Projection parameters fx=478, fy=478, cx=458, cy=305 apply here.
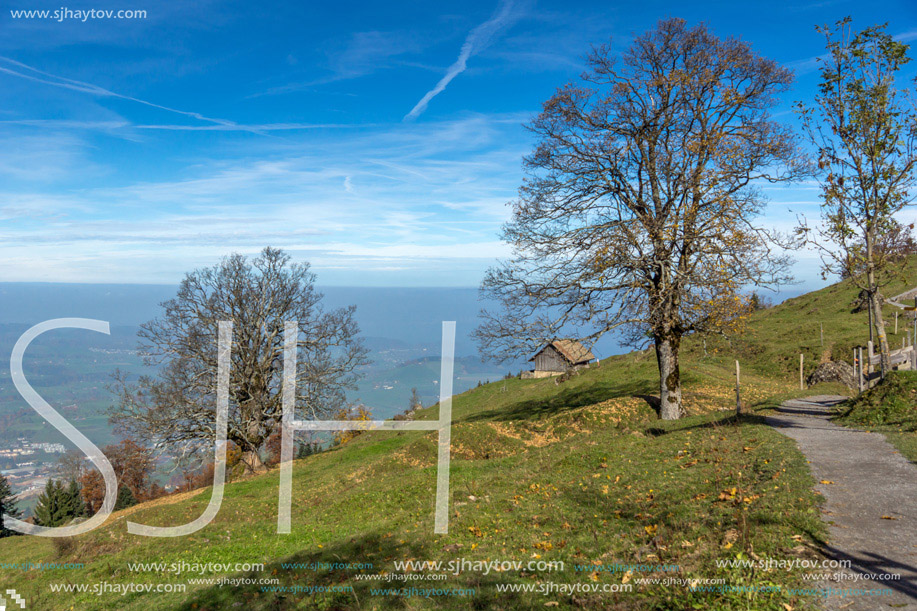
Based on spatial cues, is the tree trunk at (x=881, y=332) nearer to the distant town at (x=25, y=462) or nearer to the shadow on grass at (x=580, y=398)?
the shadow on grass at (x=580, y=398)

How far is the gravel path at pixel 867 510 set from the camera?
17.0ft

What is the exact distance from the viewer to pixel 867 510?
7.14 m

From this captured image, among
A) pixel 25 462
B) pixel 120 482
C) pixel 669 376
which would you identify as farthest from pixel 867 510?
pixel 25 462

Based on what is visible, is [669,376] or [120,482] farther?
[120,482]

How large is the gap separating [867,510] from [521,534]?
213 inches

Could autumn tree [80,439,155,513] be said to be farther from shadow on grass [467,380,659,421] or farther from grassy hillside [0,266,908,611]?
shadow on grass [467,380,659,421]

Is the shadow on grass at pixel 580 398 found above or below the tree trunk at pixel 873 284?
below

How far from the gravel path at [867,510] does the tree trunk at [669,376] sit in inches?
235

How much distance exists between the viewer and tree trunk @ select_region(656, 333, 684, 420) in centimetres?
1836

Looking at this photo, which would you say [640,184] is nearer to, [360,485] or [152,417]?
[360,485]

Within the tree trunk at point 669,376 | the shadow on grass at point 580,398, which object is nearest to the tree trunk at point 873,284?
the tree trunk at point 669,376

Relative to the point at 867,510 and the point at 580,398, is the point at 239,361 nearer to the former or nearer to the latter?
the point at 580,398

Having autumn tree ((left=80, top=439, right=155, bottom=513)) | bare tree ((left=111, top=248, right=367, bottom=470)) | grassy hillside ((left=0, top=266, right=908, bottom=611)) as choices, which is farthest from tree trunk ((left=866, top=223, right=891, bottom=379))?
autumn tree ((left=80, top=439, right=155, bottom=513))

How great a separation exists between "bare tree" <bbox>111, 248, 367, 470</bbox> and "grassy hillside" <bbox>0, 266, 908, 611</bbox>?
801 centimetres
